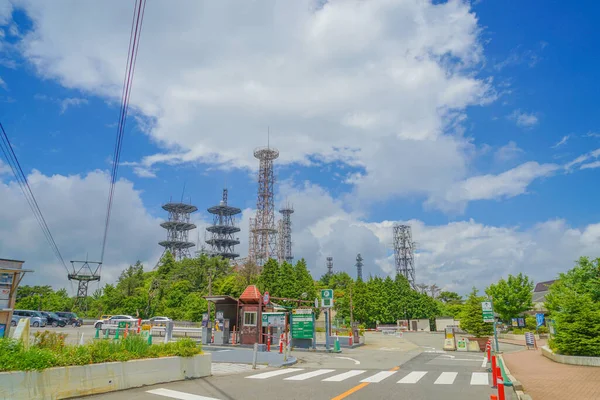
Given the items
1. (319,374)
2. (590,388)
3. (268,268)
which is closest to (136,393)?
(319,374)

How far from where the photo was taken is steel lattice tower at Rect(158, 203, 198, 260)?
386ft

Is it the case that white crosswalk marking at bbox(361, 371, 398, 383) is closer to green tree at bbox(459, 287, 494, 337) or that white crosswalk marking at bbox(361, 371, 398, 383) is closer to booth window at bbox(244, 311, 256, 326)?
booth window at bbox(244, 311, 256, 326)

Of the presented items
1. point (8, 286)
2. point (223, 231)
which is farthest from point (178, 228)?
point (8, 286)

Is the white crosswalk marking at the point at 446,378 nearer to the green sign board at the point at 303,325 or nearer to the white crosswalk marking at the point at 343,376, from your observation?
the white crosswalk marking at the point at 343,376

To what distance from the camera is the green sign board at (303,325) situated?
26.5 m

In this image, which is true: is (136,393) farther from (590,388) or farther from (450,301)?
(450,301)

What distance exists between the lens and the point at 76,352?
913 cm

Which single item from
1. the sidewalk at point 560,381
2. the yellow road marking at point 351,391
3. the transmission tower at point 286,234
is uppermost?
the transmission tower at point 286,234

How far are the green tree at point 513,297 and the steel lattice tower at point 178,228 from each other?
8968 cm

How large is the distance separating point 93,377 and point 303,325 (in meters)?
18.9

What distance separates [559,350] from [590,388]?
8.33 meters

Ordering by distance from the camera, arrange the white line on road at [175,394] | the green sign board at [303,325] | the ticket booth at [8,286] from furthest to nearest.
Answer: the green sign board at [303,325] → the ticket booth at [8,286] → the white line on road at [175,394]

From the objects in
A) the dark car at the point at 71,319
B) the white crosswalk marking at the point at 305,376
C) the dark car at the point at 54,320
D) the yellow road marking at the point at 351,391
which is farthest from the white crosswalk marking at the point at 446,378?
the dark car at the point at 71,319

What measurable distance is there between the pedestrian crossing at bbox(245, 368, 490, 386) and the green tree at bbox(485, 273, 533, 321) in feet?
126
